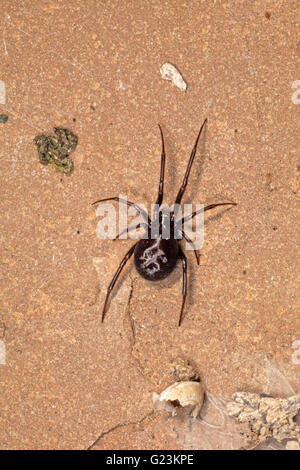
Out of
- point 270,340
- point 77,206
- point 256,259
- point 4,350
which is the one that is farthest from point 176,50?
point 4,350

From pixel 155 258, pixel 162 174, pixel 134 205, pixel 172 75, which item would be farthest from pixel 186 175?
pixel 172 75

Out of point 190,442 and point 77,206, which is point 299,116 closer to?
point 77,206

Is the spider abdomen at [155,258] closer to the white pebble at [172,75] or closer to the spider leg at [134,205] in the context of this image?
the spider leg at [134,205]

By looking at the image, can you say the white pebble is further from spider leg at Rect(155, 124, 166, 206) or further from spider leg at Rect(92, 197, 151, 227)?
spider leg at Rect(92, 197, 151, 227)

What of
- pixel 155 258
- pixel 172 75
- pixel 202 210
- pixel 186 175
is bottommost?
pixel 155 258

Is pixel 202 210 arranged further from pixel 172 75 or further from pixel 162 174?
pixel 172 75

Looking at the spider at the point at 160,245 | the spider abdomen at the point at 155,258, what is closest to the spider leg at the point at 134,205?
the spider at the point at 160,245
